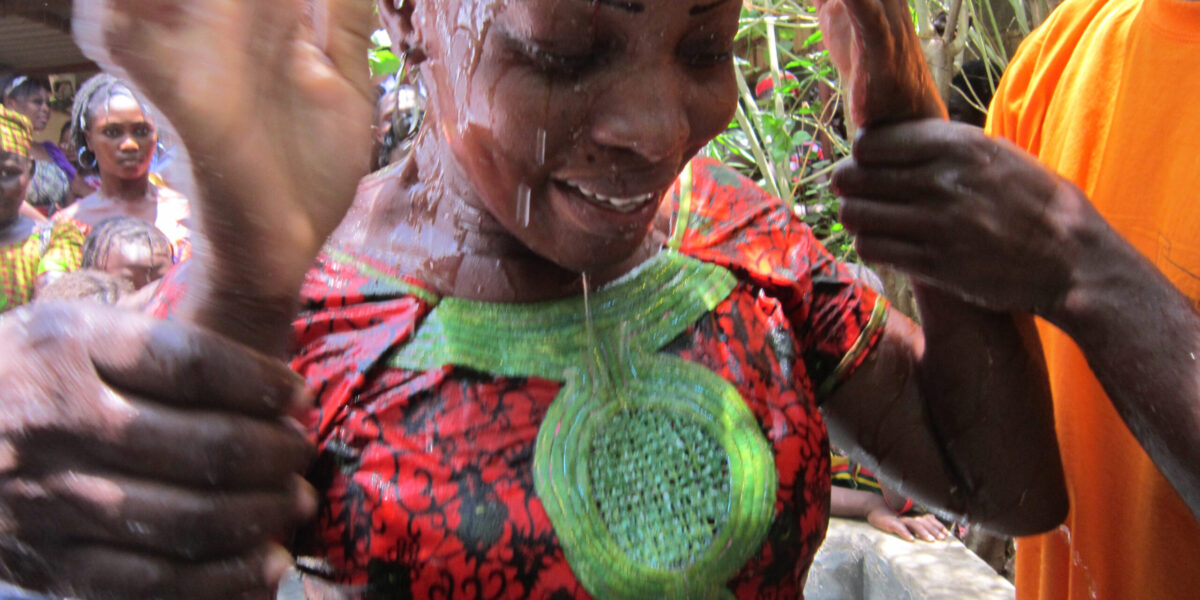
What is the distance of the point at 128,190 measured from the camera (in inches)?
119

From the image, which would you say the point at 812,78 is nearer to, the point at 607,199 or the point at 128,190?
the point at 128,190

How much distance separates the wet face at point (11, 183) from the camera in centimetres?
179

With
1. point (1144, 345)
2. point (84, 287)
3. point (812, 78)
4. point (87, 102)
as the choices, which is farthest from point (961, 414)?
point (87, 102)

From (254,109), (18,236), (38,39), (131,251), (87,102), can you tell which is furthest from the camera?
(87,102)

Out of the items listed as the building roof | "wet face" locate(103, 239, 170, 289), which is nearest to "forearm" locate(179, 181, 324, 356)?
the building roof

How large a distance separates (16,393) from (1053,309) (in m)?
1.40

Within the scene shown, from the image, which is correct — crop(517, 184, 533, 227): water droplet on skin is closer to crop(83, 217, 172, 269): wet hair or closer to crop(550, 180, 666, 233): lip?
crop(550, 180, 666, 233): lip

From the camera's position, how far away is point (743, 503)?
1.27 m

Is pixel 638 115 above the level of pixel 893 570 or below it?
above

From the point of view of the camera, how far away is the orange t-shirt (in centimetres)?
153

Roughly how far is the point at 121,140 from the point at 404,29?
206 centimetres

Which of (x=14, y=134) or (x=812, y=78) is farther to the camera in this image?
(x=812, y=78)

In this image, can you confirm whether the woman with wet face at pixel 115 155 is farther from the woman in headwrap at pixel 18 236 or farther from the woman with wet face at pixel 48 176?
the woman in headwrap at pixel 18 236

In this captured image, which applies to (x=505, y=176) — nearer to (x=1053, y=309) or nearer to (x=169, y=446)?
(x=169, y=446)
